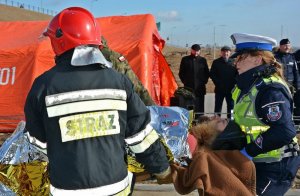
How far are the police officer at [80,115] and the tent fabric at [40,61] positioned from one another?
4.94 metres

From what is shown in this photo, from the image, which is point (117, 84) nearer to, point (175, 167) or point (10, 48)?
point (175, 167)

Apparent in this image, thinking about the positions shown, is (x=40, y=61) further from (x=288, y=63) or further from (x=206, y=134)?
→ (x=206, y=134)

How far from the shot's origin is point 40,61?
751cm

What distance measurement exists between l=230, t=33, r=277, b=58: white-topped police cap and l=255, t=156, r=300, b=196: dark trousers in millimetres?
700

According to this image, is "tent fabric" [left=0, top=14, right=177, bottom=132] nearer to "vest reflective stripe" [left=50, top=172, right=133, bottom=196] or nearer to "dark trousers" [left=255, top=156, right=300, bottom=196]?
"dark trousers" [left=255, top=156, right=300, bottom=196]

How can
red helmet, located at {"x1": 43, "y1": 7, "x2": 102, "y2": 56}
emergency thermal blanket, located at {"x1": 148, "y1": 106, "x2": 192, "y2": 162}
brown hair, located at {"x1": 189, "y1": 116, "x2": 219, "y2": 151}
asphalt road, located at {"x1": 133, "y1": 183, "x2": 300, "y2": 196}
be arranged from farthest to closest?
asphalt road, located at {"x1": 133, "y1": 183, "x2": 300, "y2": 196}
emergency thermal blanket, located at {"x1": 148, "y1": 106, "x2": 192, "y2": 162}
brown hair, located at {"x1": 189, "y1": 116, "x2": 219, "y2": 151}
red helmet, located at {"x1": 43, "y1": 7, "x2": 102, "y2": 56}

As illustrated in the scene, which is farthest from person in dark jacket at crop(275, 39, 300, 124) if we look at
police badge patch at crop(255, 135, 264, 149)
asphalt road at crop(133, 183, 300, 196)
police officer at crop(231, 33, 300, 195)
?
police badge patch at crop(255, 135, 264, 149)

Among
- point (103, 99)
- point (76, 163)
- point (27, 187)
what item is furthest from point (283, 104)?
point (27, 187)

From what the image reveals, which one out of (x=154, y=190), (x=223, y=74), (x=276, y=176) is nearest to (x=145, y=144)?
(x=276, y=176)

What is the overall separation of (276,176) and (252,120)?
37 centimetres

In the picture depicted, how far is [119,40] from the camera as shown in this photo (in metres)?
7.81

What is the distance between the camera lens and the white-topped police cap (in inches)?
105

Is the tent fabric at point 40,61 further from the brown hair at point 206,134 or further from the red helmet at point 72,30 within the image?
the red helmet at point 72,30

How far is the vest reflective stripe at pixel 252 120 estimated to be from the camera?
8.23ft
